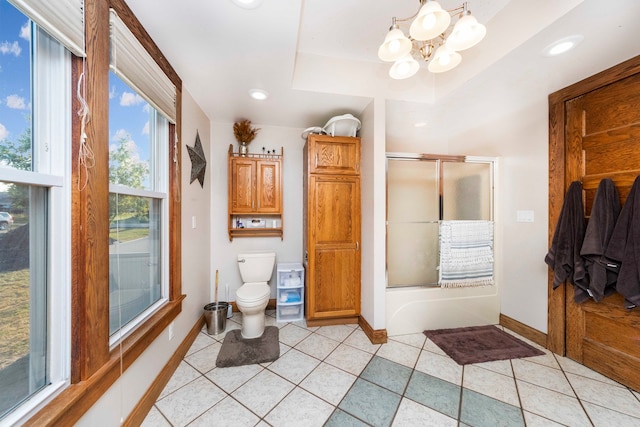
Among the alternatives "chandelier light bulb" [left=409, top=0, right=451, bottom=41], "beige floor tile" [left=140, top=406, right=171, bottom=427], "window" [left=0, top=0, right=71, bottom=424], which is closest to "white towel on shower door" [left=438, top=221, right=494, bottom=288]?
"chandelier light bulb" [left=409, top=0, right=451, bottom=41]

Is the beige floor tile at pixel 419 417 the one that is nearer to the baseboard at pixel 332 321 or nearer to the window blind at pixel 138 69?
the baseboard at pixel 332 321

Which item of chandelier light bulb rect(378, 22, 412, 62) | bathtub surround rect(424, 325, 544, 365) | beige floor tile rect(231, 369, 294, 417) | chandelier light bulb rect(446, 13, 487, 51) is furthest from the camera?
bathtub surround rect(424, 325, 544, 365)

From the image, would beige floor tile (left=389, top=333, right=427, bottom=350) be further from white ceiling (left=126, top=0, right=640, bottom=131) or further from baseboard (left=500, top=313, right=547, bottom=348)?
white ceiling (left=126, top=0, right=640, bottom=131)

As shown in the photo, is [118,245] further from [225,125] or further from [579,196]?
[579,196]

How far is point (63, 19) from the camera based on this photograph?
90 cm

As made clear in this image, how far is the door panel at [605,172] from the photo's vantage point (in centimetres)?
164

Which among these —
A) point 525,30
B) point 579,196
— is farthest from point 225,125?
point 579,196

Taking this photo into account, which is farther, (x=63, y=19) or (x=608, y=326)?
(x=608, y=326)

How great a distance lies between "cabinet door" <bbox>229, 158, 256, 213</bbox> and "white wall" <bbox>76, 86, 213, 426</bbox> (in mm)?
303

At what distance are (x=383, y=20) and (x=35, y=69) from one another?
198 centimetres

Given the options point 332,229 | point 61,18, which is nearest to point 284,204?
point 332,229

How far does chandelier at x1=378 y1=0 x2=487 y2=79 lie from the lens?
1224mm

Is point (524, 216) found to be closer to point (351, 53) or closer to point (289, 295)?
point (351, 53)

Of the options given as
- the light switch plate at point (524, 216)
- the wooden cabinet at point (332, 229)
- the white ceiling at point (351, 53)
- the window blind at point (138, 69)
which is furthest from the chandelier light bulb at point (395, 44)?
the light switch plate at point (524, 216)
